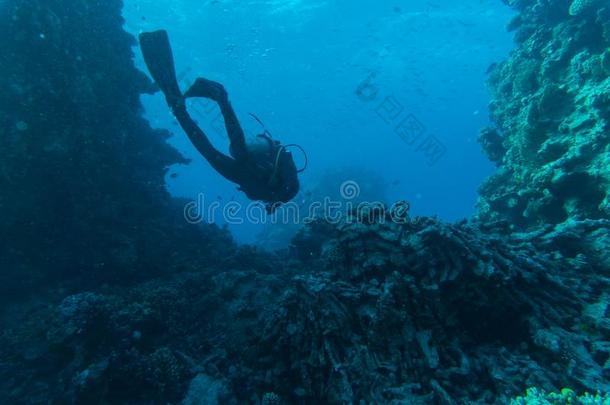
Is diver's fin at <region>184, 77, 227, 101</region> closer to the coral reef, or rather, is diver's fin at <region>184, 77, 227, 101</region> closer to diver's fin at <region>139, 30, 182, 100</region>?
diver's fin at <region>139, 30, 182, 100</region>

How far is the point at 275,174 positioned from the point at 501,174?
31.6 feet

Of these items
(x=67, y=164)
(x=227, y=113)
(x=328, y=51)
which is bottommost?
(x=67, y=164)

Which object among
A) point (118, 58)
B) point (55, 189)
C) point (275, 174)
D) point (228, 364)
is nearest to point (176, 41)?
point (118, 58)

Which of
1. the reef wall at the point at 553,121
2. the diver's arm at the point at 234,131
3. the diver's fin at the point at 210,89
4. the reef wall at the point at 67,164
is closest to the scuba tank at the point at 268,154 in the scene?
the diver's arm at the point at 234,131

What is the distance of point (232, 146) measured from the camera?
7555 millimetres

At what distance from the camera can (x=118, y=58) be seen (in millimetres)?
11203

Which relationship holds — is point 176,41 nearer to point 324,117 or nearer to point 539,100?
point 539,100

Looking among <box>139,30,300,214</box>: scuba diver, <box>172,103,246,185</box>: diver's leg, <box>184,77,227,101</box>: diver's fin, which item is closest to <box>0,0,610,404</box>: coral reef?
<box>139,30,300,214</box>: scuba diver

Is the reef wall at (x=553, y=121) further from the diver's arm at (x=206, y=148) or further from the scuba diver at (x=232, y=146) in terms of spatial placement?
the diver's arm at (x=206, y=148)

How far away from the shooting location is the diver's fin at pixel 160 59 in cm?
745

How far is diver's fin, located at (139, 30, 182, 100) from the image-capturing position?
24.4 feet

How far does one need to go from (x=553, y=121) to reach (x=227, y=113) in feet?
29.8

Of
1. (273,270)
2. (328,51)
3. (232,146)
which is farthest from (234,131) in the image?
(328,51)

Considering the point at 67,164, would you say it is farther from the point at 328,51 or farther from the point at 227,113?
the point at 328,51
